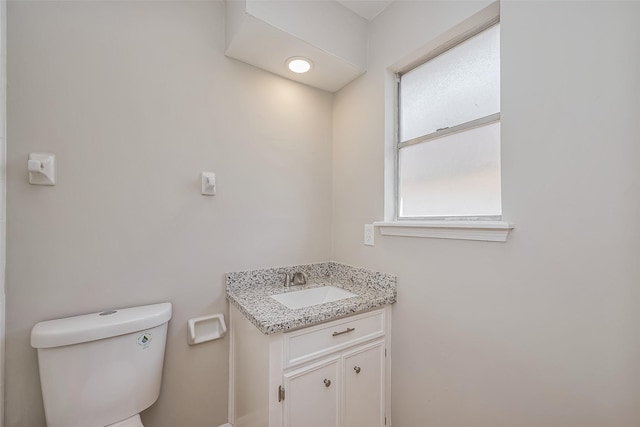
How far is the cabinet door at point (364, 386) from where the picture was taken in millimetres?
1291

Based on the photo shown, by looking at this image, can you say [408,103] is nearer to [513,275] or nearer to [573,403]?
[513,275]

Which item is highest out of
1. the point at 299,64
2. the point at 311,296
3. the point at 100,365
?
the point at 299,64

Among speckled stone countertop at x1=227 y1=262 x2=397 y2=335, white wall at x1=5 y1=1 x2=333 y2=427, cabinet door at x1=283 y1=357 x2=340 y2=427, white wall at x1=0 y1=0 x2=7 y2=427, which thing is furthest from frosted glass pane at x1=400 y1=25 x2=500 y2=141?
white wall at x1=0 y1=0 x2=7 y2=427

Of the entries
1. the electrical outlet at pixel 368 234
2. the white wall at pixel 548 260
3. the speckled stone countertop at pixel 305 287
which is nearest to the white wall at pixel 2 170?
the speckled stone countertop at pixel 305 287

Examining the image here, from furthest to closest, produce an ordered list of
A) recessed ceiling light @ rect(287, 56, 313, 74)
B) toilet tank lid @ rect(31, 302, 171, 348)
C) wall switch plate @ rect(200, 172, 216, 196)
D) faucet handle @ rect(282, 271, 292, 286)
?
1. faucet handle @ rect(282, 271, 292, 286)
2. recessed ceiling light @ rect(287, 56, 313, 74)
3. wall switch plate @ rect(200, 172, 216, 196)
4. toilet tank lid @ rect(31, 302, 171, 348)

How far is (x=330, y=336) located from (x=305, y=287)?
0.46 meters

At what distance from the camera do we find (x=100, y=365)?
3.53ft

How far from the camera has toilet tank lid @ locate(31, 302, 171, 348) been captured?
100 cm

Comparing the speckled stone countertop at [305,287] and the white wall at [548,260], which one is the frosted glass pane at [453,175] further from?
the speckled stone countertop at [305,287]

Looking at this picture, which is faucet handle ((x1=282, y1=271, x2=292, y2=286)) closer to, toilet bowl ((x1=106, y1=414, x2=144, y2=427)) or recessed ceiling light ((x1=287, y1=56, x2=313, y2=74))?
toilet bowl ((x1=106, y1=414, x2=144, y2=427))

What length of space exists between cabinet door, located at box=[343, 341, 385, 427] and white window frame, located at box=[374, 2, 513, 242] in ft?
Answer: 2.20

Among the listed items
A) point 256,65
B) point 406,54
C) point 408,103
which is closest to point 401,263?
point 408,103

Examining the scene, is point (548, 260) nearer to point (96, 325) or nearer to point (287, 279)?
point (287, 279)

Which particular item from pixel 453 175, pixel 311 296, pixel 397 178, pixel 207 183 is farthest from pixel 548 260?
pixel 207 183
